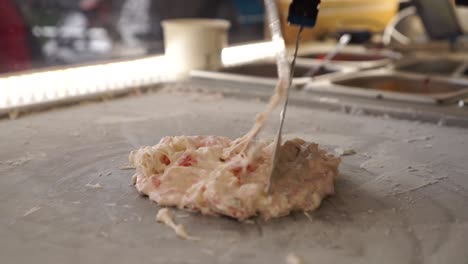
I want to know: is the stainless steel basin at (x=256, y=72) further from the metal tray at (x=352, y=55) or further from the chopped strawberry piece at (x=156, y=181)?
the chopped strawberry piece at (x=156, y=181)

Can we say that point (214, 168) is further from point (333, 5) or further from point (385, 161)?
point (333, 5)

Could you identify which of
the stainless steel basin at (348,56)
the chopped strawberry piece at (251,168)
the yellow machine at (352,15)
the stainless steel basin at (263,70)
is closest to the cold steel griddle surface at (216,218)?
the chopped strawberry piece at (251,168)

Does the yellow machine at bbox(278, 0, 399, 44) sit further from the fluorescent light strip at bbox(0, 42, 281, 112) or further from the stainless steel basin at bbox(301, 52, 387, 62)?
the fluorescent light strip at bbox(0, 42, 281, 112)

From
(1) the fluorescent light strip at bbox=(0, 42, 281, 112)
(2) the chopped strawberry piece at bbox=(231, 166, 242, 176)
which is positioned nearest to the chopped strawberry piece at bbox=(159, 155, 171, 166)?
(2) the chopped strawberry piece at bbox=(231, 166, 242, 176)

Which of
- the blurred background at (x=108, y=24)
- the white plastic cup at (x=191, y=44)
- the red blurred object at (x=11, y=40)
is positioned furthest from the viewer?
the blurred background at (x=108, y=24)

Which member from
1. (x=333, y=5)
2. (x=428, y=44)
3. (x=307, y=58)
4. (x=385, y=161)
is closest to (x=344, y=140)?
(x=385, y=161)

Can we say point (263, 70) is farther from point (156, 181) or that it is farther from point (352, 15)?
point (156, 181)
